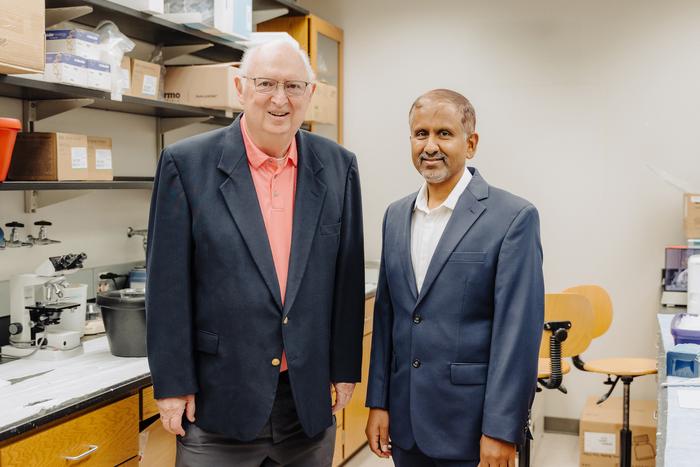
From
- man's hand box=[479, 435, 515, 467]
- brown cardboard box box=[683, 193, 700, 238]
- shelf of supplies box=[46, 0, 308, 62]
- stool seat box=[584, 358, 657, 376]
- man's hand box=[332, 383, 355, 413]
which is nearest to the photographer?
man's hand box=[479, 435, 515, 467]

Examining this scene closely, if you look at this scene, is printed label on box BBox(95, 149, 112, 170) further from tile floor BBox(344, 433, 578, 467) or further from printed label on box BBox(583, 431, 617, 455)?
printed label on box BBox(583, 431, 617, 455)

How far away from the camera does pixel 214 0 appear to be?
3016 mm

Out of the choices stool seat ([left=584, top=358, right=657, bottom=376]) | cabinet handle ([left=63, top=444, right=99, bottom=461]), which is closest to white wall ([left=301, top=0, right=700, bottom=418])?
stool seat ([left=584, top=358, right=657, bottom=376])

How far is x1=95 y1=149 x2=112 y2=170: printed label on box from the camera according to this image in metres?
2.61

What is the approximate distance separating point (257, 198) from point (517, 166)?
271cm

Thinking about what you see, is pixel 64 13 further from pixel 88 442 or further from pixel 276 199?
pixel 88 442

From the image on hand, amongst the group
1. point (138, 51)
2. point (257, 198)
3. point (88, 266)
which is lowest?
point (88, 266)

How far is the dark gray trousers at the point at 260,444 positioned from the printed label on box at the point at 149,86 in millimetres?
1510

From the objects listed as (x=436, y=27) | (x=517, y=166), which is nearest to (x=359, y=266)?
(x=517, y=166)

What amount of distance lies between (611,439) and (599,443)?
58 millimetres

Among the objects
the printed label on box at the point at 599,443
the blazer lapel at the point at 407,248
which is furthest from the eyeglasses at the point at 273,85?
the printed label on box at the point at 599,443

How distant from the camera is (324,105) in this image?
13.5ft

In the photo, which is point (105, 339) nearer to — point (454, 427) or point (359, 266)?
point (359, 266)

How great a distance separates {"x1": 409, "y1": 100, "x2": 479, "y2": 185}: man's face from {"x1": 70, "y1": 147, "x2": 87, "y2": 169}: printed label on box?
1.25 metres
